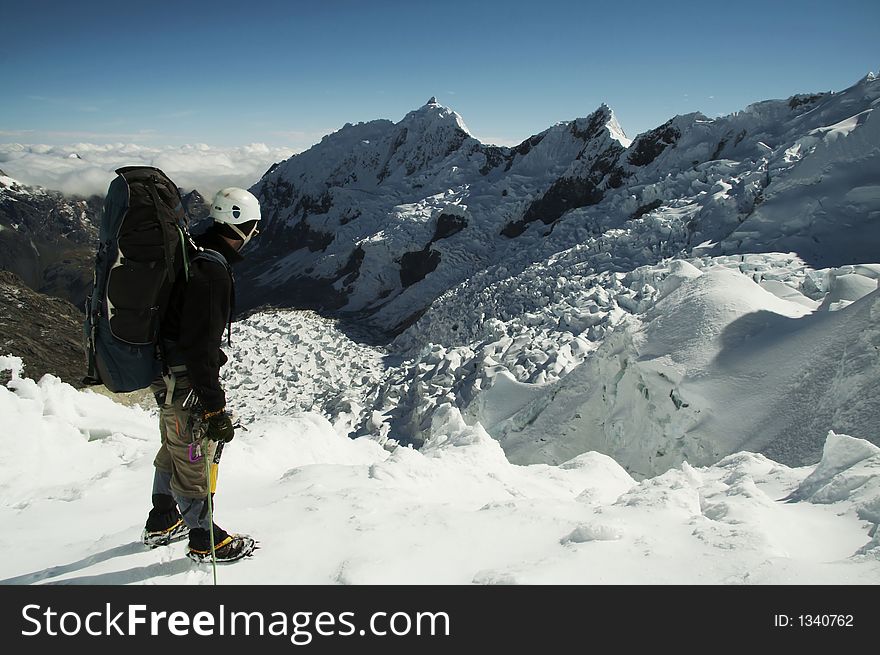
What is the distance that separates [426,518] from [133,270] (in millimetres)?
2565

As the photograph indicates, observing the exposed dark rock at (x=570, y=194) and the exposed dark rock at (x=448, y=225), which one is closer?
the exposed dark rock at (x=570, y=194)

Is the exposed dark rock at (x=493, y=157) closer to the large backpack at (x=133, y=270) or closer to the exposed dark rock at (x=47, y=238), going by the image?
the large backpack at (x=133, y=270)

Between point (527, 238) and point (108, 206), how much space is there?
126ft

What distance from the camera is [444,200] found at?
55.7 metres

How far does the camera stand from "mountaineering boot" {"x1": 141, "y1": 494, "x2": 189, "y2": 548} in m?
3.62

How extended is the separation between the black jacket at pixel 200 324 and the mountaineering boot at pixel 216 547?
2.73 feet

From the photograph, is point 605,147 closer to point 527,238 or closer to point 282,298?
point 527,238

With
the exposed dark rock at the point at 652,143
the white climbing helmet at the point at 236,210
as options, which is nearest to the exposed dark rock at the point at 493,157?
the exposed dark rock at the point at 652,143

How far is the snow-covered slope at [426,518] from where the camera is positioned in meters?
3.25

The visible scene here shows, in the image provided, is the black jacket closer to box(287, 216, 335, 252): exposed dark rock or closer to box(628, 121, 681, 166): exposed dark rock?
box(628, 121, 681, 166): exposed dark rock

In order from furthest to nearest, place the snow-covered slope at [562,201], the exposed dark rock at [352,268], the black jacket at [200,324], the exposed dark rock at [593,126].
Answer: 1. the exposed dark rock at [352,268]
2. the exposed dark rock at [593,126]
3. the snow-covered slope at [562,201]
4. the black jacket at [200,324]

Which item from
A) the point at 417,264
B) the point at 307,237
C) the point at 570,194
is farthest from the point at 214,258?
the point at 307,237

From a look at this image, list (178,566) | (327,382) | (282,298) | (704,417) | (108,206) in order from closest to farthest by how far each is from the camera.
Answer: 1. (108,206)
2. (178,566)
3. (704,417)
4. (327,382)
5. (282,298)

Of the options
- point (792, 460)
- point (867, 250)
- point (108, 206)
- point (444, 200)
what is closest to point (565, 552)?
point (108, 206)
